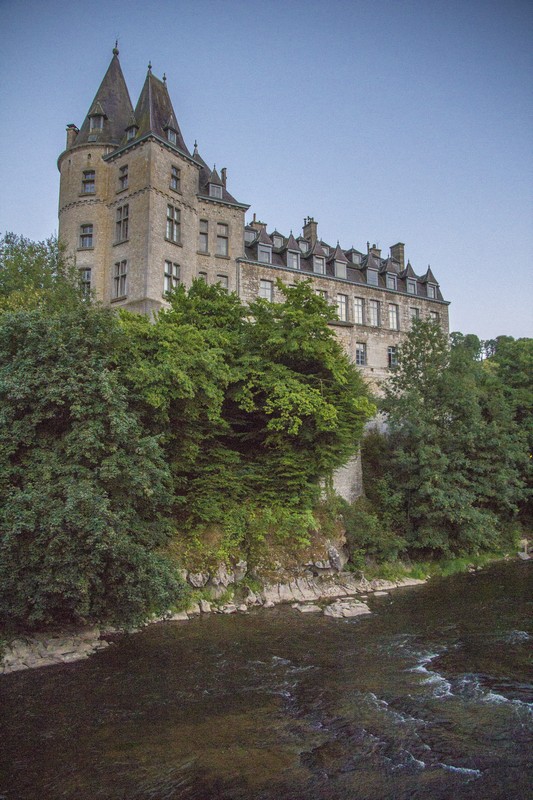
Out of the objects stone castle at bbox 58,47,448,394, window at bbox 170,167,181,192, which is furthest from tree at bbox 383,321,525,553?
window at bbox 170,167,181,192

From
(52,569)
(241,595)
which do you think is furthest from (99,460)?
(241,595)

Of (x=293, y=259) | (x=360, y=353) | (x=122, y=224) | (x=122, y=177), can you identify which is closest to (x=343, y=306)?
(x=360, y=353)

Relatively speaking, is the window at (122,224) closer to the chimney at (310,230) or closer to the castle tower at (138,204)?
the castle tower at (138,204)

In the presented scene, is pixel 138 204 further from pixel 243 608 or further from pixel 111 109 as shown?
pixel 243 608

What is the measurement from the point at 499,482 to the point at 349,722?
20.6 m

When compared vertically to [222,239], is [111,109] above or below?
above

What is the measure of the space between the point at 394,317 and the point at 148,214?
24.2m

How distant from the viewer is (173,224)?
→ 32.8 meters

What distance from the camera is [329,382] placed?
75.3ft

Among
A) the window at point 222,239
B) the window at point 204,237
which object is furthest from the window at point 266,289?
the window at point 204,237

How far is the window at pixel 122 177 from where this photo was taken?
32.6 m

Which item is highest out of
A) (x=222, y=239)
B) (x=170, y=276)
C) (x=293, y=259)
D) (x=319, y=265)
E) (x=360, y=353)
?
(x=319, y=265)

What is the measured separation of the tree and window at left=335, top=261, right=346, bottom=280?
Result: 15.0m

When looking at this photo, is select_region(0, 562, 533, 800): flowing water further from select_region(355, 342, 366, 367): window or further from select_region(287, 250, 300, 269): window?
select_region(287, 250, 300, 269): window
